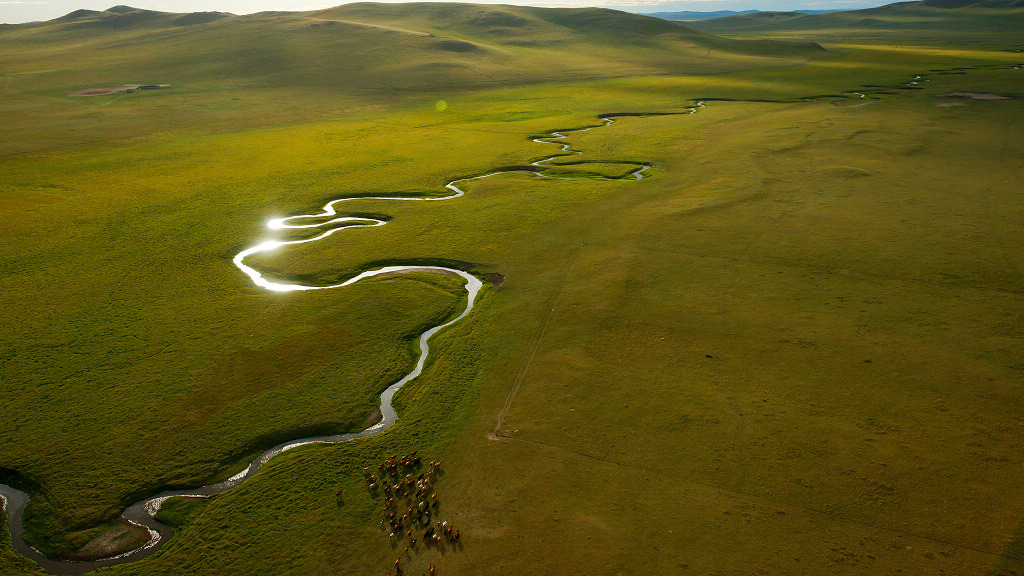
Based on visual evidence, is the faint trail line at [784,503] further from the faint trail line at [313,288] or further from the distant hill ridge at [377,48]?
the distant hill ridge at [377,48]

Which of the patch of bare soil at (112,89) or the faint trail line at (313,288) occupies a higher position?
the patch of bare soil at (112,89)

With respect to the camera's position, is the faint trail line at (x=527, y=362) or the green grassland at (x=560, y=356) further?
the faint trail line at (x=527, y=362)

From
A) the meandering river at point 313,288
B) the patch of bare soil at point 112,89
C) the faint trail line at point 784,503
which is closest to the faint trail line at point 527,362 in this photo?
the faint trail line at point 784,503

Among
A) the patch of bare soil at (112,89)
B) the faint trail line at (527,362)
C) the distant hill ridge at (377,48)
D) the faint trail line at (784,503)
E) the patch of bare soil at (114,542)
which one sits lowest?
the faint trail line at (784,503)

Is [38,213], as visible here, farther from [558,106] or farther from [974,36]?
[974,36]

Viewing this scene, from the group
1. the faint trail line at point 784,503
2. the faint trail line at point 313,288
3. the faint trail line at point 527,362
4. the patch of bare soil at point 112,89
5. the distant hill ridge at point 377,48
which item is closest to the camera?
the faint trail line at point 784,503

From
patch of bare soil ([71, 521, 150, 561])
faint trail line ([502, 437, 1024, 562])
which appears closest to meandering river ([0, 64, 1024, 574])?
patch of bare soil ([71, 521, 150, 561])
